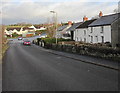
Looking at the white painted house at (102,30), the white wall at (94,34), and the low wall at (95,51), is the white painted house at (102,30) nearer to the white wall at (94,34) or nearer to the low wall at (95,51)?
the white wall at (94,34)

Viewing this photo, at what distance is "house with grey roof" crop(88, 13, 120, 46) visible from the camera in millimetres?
34250

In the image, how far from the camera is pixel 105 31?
35906 millimetres

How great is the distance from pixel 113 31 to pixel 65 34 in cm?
3065

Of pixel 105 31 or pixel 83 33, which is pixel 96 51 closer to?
pixel 105 31

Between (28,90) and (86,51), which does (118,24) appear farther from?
(28,90)

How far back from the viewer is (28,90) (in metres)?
6.70

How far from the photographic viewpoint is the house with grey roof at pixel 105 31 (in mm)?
34250

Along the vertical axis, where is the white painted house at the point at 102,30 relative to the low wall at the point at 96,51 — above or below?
above

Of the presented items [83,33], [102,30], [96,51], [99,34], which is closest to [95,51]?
[96,51]

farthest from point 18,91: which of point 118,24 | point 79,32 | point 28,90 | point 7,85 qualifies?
point 79,32

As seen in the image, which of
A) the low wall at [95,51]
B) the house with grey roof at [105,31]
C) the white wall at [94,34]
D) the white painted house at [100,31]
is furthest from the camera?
the white wall at [94,34]

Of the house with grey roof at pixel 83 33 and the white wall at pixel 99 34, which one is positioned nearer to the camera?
the white wall at pixel 99 34

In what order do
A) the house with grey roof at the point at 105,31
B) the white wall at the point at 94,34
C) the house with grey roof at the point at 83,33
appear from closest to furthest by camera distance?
the house with grey roof at the point at 105,31 < the white wall at the point at 94,34 < the house with grey roof at the point at 83,33

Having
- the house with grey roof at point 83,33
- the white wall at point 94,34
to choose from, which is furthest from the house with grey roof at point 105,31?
the house with grey roof at point 83,33
